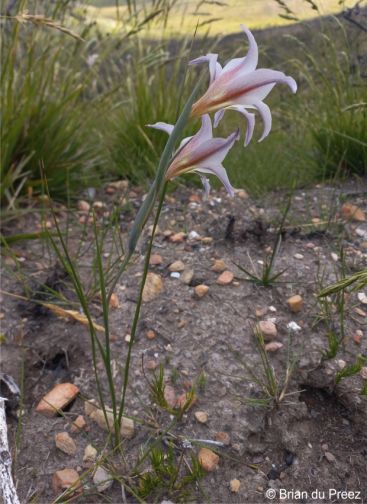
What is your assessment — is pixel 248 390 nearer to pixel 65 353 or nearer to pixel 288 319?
pixel 288 319

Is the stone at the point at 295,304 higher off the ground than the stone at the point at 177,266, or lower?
higher

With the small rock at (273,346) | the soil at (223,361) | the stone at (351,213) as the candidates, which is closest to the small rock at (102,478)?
the soil at (223,361)

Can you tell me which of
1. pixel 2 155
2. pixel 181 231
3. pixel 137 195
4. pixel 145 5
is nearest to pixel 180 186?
pixel 137 195

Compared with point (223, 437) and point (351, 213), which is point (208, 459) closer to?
point (223, 437)

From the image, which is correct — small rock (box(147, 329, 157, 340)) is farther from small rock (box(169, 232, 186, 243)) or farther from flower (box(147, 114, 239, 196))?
flower (box(147, 114, 239, 196))

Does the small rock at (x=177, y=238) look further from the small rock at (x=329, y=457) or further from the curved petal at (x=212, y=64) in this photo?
the curved petal at (x=212, y=64)

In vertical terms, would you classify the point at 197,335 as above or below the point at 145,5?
below

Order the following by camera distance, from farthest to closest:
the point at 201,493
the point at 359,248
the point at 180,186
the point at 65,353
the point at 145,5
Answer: the point at 145,5, the point at 180,186, the point at 359,248, the point at 65,353, the point at 201,493
